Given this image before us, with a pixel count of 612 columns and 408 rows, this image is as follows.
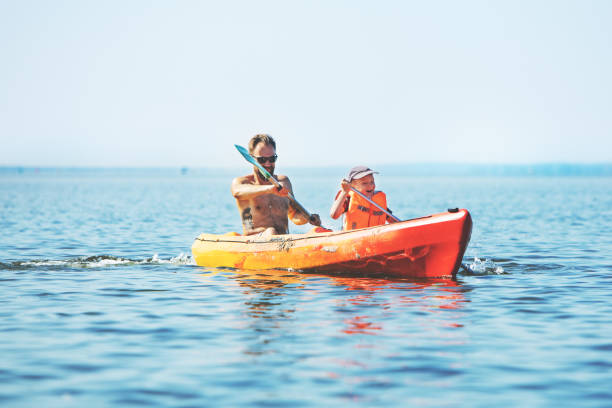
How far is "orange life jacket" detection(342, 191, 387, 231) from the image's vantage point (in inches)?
465

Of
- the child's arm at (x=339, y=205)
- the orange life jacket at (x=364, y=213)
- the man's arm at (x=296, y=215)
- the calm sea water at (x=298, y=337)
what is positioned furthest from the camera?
the man's arm at (x=296, y=215)

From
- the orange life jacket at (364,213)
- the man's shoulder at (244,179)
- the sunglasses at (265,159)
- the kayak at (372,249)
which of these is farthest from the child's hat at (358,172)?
the man's shoulder at (244,179)

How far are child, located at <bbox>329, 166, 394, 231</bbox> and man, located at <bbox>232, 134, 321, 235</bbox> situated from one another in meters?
0.44

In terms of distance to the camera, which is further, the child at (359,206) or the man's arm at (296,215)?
the man's arm at (296,215)

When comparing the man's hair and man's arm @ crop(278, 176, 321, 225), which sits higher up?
the man's hair

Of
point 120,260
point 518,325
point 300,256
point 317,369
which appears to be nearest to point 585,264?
point 300,256

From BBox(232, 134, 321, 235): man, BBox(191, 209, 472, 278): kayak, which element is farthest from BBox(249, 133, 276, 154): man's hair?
BBox(191, 209, 472, 278): kayak

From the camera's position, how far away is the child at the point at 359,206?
11562 mm

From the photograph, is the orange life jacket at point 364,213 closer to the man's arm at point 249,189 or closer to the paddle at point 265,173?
the paddle at point 265,173

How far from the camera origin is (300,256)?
11.8 metres

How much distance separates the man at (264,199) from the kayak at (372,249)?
27 cm

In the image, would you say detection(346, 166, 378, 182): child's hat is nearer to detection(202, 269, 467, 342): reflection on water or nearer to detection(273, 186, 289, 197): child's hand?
detection(273, 186, 289, 197): child's hand

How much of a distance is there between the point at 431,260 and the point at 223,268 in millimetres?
3505

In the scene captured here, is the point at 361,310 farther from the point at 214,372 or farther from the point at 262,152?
the point at 262,152
